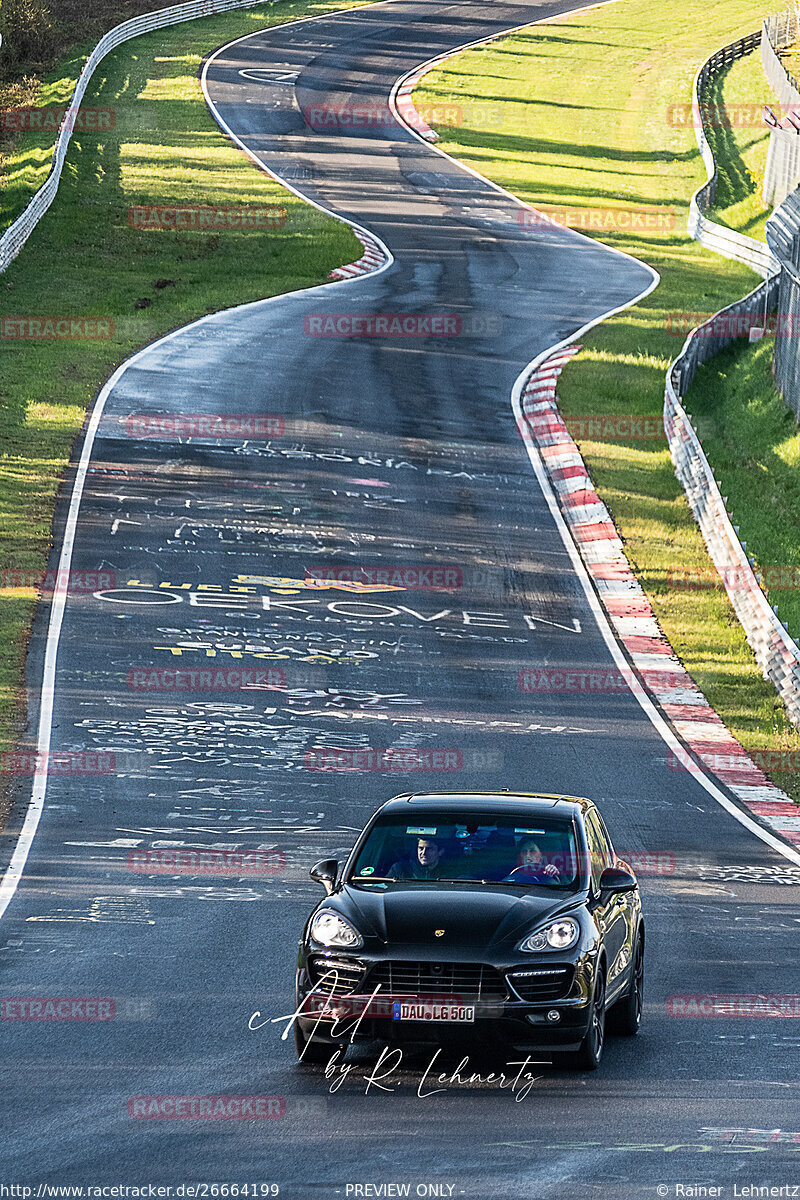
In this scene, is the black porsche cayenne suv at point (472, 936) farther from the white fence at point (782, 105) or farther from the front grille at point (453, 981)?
the white fence at point (782, 105)

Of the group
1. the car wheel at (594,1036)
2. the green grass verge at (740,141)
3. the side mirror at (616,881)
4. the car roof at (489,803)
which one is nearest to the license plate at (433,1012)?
the car wheel at (594,1036)

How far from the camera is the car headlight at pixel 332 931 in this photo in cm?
946

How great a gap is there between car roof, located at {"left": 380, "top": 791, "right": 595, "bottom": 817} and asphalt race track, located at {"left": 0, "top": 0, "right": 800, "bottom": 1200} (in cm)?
145

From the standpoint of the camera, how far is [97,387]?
35.2 metres

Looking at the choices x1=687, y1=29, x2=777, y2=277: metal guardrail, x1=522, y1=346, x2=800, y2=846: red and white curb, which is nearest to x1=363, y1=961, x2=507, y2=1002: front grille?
x1=522, y1=346, x2=800, y2=846: red and white curb

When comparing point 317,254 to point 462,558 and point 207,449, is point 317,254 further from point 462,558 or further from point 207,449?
point 462,558

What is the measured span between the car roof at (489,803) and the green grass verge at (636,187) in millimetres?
8927

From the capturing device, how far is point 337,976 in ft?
30.7

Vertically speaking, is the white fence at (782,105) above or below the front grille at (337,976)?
below

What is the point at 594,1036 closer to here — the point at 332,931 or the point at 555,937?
the point at 555,937

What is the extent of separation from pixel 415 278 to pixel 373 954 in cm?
3806

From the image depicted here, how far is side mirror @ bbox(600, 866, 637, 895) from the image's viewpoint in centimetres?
1013

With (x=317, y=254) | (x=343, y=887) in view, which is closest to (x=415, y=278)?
(x=317, y=254)

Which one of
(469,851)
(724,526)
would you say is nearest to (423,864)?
(469,851)
